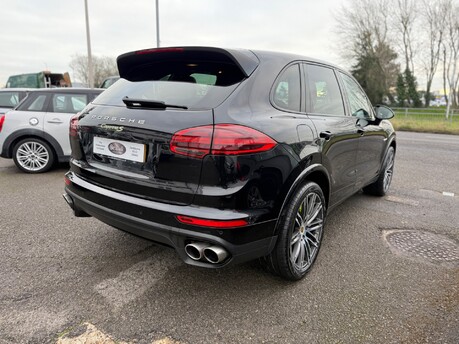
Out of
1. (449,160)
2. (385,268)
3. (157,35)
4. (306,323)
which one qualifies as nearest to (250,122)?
(306,323)

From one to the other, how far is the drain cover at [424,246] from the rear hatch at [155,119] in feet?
7.48

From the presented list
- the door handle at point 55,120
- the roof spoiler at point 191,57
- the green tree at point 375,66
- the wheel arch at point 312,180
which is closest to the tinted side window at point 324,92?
the wheel arch at point 312,180

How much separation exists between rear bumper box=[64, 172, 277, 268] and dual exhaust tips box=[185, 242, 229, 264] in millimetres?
26

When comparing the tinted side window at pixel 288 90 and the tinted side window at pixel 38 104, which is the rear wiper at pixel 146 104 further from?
the tinted side window at pixel 38 104

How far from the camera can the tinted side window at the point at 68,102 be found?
19.9 ft

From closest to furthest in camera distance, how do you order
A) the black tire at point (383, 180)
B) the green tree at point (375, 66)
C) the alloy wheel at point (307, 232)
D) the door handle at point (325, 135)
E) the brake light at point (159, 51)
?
the brake light at point (159, 51) < the alloy wheel at point (307, 232) < the door handle at point (325, 135) < the black tire at point (383, 180) < the green tree at point (375, 66)

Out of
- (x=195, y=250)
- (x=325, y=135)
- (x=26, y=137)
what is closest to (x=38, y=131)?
(x=26, y=137)

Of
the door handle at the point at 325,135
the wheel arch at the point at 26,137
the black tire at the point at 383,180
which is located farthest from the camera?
the wheel arch at the point at 26,137

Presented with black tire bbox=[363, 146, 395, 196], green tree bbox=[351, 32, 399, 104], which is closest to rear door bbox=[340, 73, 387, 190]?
black tire bbox=[363, 146, 395, 196]

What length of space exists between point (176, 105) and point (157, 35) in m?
16.9

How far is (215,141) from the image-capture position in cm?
194

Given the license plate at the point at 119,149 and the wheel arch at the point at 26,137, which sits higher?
the license plate at the point at 119,149

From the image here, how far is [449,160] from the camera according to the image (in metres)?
8.01

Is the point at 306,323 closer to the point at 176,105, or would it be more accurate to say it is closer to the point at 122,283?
the point at 122,283
